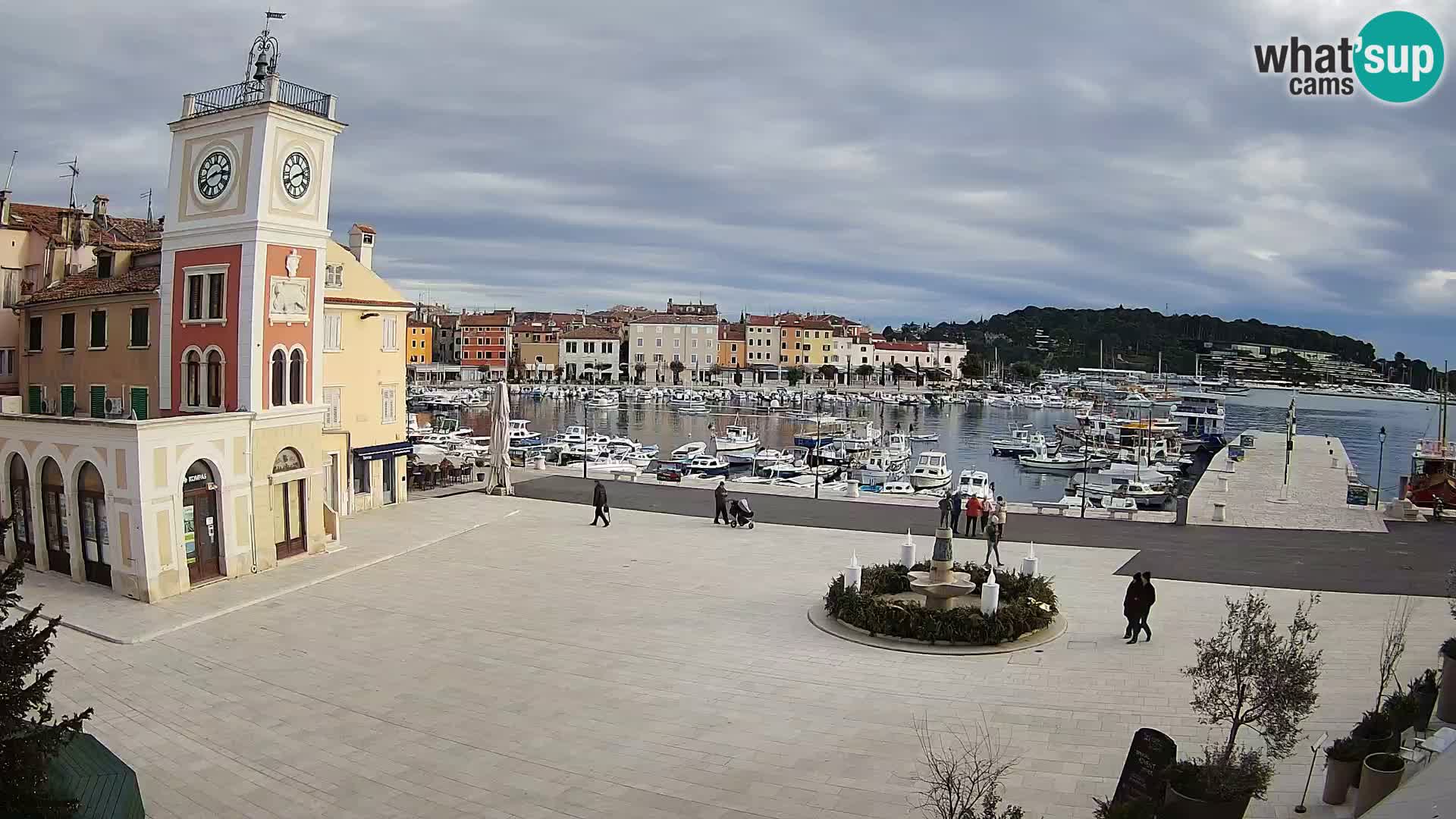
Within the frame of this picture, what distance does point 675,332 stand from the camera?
128 meters

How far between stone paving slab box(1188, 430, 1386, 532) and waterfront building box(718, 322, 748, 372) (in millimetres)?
93527

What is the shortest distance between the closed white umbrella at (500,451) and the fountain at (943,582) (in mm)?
16119

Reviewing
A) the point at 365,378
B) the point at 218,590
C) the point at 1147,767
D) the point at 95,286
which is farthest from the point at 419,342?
the point at 1147,767

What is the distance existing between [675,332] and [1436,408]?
431 feet

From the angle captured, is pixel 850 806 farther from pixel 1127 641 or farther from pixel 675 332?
pixel 675 332

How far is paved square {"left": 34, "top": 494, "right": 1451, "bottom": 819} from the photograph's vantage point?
842 cm

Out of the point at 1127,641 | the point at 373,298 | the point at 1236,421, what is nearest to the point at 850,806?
the point at 1127,641

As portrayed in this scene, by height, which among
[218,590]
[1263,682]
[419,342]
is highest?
[419,342]

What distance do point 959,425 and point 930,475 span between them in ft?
160

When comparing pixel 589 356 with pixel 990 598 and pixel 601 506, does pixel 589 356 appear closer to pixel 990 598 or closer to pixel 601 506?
pixel 601 506

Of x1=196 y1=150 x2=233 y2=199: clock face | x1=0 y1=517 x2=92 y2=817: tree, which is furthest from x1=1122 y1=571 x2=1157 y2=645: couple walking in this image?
x1=196 y1=150 x2=233 y2=199: clock face

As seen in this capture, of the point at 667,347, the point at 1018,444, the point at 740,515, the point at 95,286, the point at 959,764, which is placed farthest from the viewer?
the point at 667,347

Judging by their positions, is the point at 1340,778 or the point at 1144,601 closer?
the point at 1340,778

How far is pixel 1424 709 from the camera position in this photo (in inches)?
323
